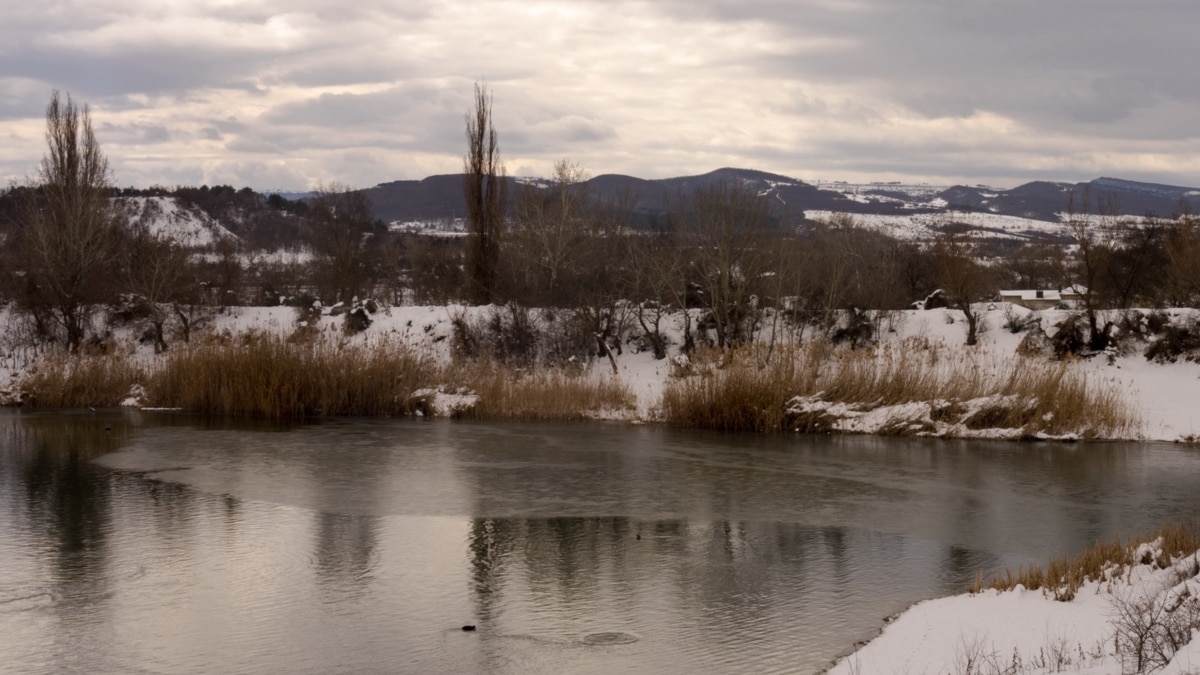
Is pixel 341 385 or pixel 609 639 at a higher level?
pixel 341 385

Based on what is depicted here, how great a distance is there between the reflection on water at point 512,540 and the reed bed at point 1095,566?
2.88ft

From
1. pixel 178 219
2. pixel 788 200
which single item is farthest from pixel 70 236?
pixel 788 200

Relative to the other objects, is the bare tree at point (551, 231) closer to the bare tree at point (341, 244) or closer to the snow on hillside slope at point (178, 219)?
the bare tree at point (341, 244)

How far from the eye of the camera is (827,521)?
1245cm

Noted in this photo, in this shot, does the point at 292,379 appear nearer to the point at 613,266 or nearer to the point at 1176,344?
the point at 613,266

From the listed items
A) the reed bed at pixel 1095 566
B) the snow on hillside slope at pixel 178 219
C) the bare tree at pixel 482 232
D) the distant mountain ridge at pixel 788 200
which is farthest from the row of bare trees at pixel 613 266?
the distant mountain ridge at pixel 788 200

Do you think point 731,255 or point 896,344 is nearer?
point 896,344

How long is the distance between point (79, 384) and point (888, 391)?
1731 centimetres

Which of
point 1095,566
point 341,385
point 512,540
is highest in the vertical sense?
point 341,385

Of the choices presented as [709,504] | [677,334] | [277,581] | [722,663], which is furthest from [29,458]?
[677,334]

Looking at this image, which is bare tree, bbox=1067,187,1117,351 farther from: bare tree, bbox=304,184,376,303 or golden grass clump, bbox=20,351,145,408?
bare tree, bbox=304,184,376,303

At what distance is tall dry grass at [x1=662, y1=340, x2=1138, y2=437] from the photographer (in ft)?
63.9

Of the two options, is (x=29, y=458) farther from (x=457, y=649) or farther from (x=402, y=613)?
(x=457, y=649)

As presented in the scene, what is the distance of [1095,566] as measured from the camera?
8.63 m
